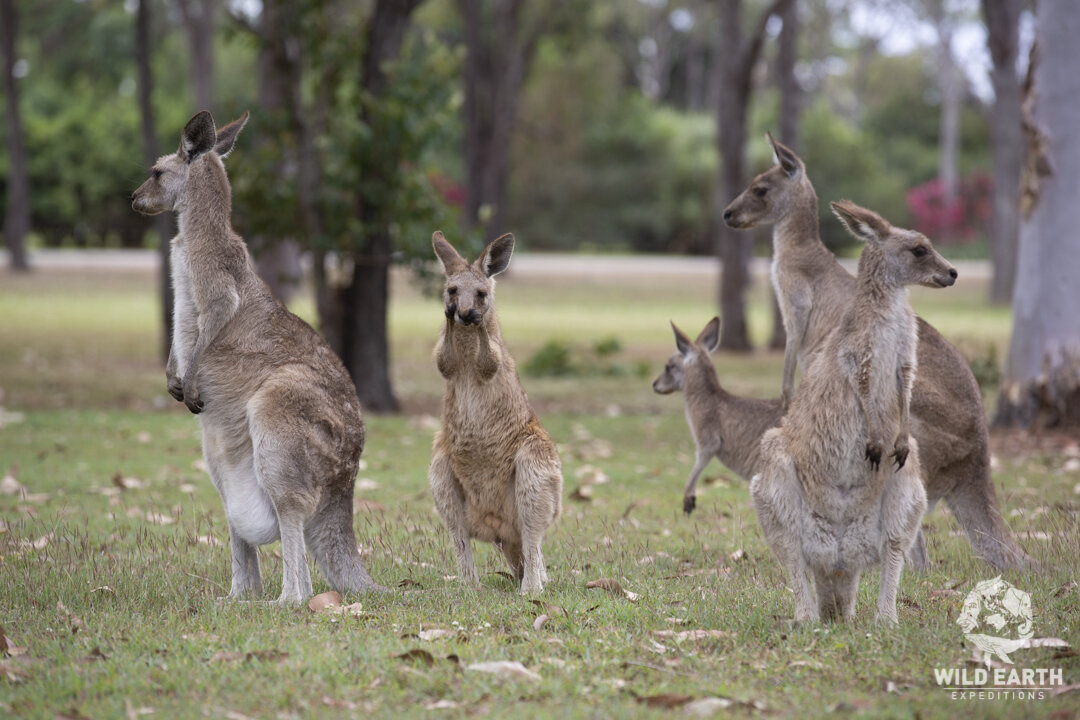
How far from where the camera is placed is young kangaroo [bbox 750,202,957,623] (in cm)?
423

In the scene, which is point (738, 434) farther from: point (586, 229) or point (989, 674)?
point (586, 229)

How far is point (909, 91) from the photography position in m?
48.2

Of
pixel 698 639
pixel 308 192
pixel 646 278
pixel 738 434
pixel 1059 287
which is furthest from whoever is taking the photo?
pixel 646 278

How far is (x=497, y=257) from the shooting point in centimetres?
511

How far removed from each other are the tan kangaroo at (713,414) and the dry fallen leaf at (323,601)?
2.54 m

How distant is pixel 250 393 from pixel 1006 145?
20592 mm

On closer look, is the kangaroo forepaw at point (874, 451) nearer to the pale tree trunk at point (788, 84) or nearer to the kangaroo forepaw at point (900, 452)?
the kangaroo forepaw at point (900, 452)

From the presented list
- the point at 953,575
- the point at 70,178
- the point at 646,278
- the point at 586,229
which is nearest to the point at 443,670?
the point at 953,575

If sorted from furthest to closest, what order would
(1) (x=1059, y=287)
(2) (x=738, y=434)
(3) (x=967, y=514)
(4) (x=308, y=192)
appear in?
(4) (x=308, y=192)
(1) (x=1059, y=287)
(2) (x=738, y=434)
(3) (x=967, y=514)

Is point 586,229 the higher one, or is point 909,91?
point 909,91

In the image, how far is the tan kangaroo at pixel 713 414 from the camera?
23.1 feet

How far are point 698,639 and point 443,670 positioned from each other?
0.94m

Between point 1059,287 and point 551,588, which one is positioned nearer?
point 551,588

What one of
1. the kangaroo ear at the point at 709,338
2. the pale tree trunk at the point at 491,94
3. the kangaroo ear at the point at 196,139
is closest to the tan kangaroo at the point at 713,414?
the kangaroo ear at the point at 709,338
